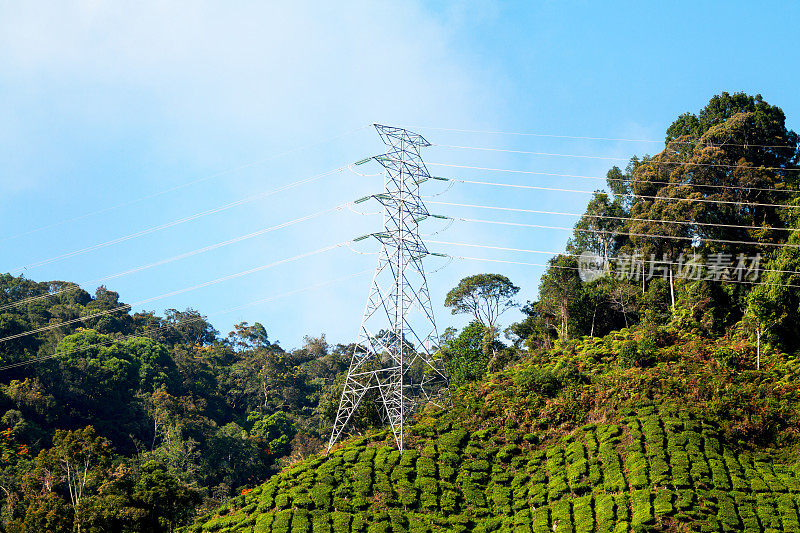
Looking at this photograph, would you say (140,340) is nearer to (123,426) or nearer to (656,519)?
(123,426)

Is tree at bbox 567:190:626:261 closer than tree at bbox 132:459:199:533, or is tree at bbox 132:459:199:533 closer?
A: tree at bbox 132:459:199:533

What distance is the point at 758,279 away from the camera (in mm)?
40750

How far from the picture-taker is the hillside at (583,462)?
27.0 m

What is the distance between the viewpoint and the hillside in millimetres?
27016

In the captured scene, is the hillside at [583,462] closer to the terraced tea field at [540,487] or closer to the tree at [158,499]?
the terraced tea field at [540,487]

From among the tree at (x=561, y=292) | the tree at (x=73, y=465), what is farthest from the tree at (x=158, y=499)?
the tree at (x=561, y=292)

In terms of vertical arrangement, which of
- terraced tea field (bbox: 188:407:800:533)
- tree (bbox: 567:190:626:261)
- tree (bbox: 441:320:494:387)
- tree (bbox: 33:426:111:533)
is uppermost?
tree (bbox: 567:190:626:261)

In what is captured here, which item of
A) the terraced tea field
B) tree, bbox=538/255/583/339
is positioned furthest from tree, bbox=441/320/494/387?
the terraced tea field

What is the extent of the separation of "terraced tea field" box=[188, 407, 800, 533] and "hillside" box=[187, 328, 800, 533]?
5cm

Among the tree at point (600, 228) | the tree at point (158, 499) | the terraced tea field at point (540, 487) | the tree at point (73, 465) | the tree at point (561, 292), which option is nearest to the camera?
the terraced tea field at point (540, 487)

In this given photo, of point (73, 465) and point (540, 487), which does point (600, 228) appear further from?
point (73, 465)

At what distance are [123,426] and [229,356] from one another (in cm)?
2405

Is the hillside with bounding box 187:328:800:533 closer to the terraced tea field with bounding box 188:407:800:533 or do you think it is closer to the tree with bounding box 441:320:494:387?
the terraced tea field with bounding box 188:407:800:533

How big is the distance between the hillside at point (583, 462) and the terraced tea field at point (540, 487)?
5 centimetres
